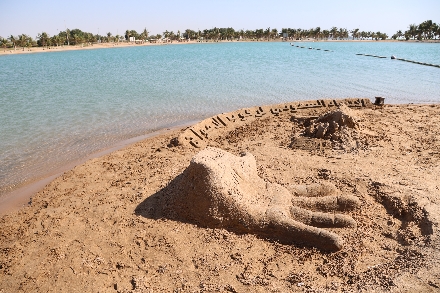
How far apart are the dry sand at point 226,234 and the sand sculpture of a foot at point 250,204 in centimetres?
15

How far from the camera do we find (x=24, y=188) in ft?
24.4

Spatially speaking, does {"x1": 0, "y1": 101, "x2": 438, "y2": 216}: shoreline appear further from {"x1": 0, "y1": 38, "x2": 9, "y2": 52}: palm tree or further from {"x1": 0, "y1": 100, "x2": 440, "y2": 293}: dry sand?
{"x1": 0, "y1": 38, "x2": 9, "y2": 52}: palm tree

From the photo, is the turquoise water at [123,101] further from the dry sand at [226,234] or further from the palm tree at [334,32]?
the palm tree at [334,32]

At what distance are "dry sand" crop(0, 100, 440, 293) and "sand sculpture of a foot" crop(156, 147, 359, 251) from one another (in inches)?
6.0

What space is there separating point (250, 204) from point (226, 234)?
0.65m

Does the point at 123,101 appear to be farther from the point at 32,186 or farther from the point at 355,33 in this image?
the point at 355,33

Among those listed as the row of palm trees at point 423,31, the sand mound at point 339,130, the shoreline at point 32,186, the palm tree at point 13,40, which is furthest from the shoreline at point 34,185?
the row of palm trees at point 423,31

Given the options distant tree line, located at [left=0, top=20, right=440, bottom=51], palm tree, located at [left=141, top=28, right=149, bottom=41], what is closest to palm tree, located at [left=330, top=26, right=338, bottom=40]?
distant tree line, located at [left=0, top=20, right=440, bottom=51]

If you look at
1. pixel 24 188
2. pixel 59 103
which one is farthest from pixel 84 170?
pixel 59 103

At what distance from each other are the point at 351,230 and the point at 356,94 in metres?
14.6

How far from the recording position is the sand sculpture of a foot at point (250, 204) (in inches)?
189

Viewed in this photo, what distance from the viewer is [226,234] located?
500 cm

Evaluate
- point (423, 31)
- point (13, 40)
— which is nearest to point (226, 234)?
point (13, 40)

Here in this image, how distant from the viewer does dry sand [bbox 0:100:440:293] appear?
412 centimetres
